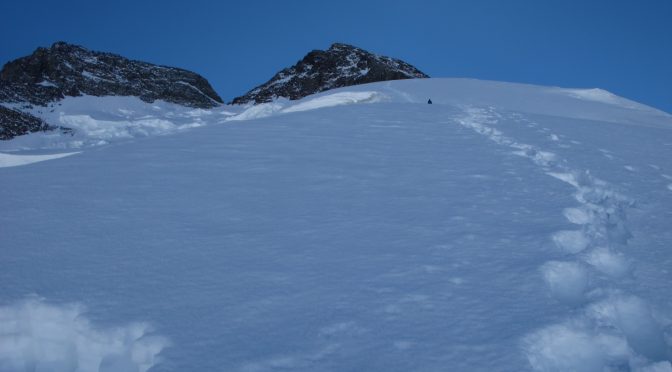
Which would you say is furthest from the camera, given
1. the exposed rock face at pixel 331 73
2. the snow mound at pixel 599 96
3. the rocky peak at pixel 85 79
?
the exposed rock face at pixel 331 73

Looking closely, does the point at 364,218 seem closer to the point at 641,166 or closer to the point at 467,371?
the point at 467,371

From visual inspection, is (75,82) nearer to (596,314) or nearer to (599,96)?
(599,96)

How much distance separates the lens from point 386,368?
1848 millimetres

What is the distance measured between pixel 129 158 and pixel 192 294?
144 inches

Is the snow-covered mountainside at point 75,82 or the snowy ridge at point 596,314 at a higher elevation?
the snow-covered mountainside at point 75,82

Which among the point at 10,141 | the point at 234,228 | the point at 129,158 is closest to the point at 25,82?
the point at 10,141

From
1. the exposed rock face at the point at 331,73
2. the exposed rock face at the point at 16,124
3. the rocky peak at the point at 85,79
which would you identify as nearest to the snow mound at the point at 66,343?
the exposed rock face at the point at 16,124

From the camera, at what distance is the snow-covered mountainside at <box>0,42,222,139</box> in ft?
103

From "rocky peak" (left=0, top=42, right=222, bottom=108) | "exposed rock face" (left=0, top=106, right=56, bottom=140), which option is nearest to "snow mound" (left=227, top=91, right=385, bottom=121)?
"exposed rock face" (left=0, top=106, right=56, bottom=140)

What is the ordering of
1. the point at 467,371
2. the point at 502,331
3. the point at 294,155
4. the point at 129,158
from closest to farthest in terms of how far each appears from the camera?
the point at 467,371 < the point at 502,331 < the point at 129,158 < the point at 294,155

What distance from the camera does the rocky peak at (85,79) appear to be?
3556cm

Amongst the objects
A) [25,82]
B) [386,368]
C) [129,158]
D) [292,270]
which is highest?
[25,82]

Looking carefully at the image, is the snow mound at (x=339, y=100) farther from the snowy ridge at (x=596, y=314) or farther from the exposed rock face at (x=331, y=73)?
the exposed rock face at (x=331, y=73)

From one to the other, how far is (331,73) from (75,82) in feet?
120
